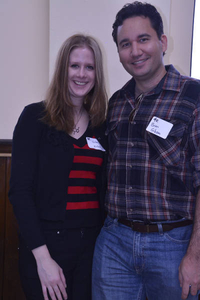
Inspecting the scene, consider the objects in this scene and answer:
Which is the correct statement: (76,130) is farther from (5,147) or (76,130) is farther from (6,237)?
(6,237)

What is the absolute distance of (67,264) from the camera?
1171 mm

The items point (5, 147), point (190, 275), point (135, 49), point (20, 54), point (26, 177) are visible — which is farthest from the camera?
point (20, 54)

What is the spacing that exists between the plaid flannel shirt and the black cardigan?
235 millimetres

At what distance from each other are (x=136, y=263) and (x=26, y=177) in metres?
0.57

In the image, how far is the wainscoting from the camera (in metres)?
1.87

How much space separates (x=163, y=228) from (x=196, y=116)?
1.53 ft

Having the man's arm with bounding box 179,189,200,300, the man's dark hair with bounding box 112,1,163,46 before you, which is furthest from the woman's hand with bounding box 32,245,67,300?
the man's dark hair with bounding box 112,1,163,46

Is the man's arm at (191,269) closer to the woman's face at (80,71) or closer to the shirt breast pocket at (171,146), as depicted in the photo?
the shirt breast pocket at (171,146)

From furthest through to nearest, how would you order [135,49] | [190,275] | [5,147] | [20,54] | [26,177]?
[20,54] < [5,147] < [135,49] < [26,177] < [190,275]

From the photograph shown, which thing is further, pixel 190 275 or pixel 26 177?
pixel 26 177

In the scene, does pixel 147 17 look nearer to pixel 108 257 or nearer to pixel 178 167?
pixel 178 167

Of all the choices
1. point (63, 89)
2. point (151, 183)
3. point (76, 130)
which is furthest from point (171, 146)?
point (63, 89)

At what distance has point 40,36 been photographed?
78.1 inches

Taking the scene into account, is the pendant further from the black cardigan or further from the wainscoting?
the wainscoting
